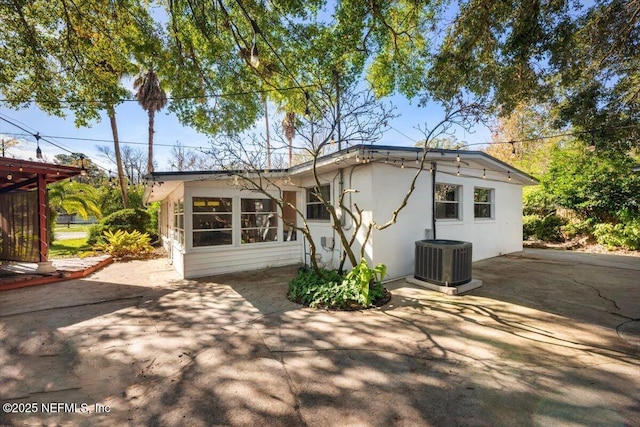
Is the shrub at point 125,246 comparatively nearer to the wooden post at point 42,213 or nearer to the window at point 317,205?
the wooden post at point 42,213

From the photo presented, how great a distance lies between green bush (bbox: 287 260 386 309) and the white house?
0.70m

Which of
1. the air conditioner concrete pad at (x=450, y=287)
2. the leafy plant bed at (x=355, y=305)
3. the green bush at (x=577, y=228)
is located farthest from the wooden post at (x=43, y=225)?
the green bush at (x=577, y=228)

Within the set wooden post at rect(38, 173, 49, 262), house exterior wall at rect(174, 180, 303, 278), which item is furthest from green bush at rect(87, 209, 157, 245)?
house exterior wall at rect(174, 180, 303, 278)

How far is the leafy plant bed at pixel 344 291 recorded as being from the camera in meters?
4.33

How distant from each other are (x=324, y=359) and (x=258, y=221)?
508cm

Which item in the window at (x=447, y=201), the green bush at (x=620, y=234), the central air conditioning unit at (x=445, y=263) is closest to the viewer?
the central air conditioning unit at (x=445, y=263)

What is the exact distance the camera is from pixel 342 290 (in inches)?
179

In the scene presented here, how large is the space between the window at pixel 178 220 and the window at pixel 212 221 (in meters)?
0.74

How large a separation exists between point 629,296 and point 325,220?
589 centimetres

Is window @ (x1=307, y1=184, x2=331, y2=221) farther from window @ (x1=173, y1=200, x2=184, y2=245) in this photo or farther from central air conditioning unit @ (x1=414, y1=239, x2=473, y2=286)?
window @ (x1=173, y1=200, x2=184, y2=245)

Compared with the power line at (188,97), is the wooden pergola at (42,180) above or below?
below

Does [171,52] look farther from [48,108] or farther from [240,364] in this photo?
[240,364]

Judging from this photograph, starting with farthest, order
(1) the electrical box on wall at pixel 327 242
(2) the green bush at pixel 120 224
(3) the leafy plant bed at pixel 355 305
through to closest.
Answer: (2) the green bush at pixel 120 224
(1) the electrical box on wall at pixel 327 242
(3) the leafy plant bed at pixel 355 305

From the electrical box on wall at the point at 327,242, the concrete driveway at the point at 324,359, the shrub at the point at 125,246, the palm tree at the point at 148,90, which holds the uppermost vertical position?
the palm tree at the point at 148,90
